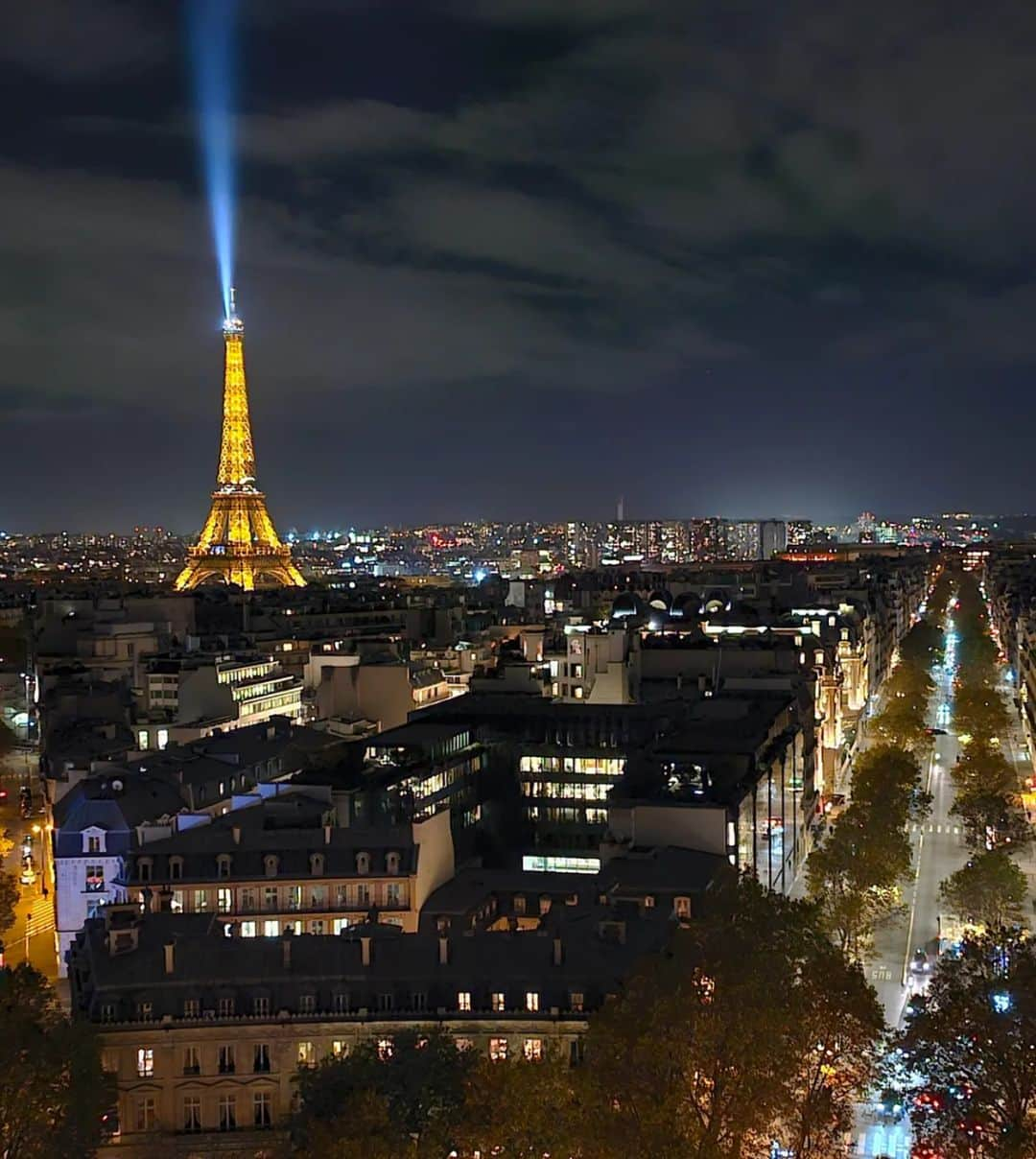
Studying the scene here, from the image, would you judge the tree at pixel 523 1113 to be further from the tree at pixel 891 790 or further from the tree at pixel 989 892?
the tree at pixel 891 790

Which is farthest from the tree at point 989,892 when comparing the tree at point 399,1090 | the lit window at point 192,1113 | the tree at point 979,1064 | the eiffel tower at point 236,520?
the eiffel tower at point 236,520

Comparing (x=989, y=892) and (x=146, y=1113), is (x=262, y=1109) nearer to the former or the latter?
(x=146, y=1113)

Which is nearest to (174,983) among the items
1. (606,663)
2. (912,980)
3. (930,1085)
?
(930,1085)

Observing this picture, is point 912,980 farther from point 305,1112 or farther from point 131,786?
point 131,786

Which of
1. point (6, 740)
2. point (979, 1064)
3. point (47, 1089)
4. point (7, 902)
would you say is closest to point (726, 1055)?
point (979, 1064)

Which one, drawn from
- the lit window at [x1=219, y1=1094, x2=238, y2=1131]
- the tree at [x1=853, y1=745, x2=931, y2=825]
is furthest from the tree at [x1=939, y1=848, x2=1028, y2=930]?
the lit window at [x1=219, y1=1094, x2=238, y2=1131]

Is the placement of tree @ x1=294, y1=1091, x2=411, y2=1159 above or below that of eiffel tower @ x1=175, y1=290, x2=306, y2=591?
below

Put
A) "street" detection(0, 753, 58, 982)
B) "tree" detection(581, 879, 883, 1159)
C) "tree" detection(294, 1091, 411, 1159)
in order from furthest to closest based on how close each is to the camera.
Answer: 1. "street" detection(0, 753, 58, 982)
2. "tree" detection(581, 879, 883, 1159)
3. "tree" detection(294, 1091, 411, 1159)

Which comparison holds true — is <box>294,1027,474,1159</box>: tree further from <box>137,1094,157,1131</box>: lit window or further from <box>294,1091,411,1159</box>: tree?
<box>137,1094,157,1131</box>: lit window
